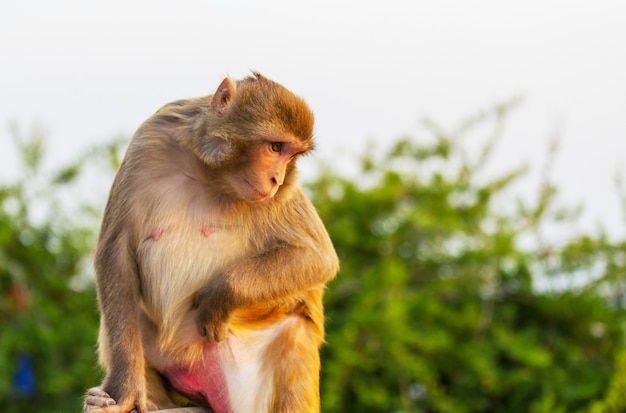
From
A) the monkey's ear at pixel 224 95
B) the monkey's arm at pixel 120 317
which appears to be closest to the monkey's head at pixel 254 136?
the monkey's ear at pixel 224 95

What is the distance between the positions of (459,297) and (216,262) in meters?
4.08

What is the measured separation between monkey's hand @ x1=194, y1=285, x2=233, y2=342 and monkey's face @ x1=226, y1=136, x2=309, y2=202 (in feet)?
1.20

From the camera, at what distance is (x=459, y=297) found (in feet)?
24.3

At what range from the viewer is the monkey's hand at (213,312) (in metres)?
3.47

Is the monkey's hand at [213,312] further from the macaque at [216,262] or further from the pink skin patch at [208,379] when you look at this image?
the pink skin patch at [208,379]

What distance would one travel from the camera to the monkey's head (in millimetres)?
3449

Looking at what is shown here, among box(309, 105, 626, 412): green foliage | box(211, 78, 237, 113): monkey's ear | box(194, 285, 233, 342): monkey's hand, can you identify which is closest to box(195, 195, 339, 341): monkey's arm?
box(194, 285, 233, 342): monkey's hand

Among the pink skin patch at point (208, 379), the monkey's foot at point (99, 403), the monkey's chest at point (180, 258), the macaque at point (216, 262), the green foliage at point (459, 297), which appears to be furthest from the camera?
the green foliage at point (459, 297)

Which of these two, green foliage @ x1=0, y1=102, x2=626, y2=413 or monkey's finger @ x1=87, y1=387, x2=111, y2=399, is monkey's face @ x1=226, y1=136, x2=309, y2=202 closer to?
monkey's finger @ x1=87, y1=387, x2=111, y2=399

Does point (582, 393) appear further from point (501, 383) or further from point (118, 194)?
point (118, 194)

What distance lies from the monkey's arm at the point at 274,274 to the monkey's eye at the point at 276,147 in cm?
37

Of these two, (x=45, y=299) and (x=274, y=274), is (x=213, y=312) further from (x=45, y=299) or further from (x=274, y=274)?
(x=45, y=299)

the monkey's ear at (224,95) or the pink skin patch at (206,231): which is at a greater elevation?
the monkey's ear at (224,95)

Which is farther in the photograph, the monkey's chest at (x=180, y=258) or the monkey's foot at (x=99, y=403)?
the monkey's chest at (x=180, y=258)
